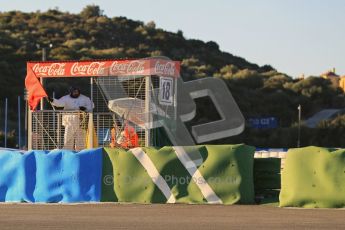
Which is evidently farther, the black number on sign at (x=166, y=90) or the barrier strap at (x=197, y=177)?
the black number on sign at (x=166, y=90)

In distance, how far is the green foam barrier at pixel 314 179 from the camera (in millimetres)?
15258

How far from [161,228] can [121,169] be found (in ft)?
17.2

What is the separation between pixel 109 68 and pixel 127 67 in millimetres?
520

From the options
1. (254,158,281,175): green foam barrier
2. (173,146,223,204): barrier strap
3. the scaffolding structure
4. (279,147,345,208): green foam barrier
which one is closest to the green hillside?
the scaffolding structure

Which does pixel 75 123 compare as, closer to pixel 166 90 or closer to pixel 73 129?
pixel 73 129

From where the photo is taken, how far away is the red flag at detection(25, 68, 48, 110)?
2089 centimetres

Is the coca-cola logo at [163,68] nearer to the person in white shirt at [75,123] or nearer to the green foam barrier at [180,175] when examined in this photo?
the person in white shirt at [75,123]

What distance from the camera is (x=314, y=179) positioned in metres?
15.5

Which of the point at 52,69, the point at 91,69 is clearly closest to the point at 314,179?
the point at 91,69

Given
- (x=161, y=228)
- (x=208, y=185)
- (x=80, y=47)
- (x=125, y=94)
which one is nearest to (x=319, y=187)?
(x=208, y=185)

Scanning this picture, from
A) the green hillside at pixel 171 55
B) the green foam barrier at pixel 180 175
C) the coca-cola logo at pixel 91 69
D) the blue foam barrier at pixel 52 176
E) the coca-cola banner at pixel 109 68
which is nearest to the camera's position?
the green foam barrier at pixel 180 175
